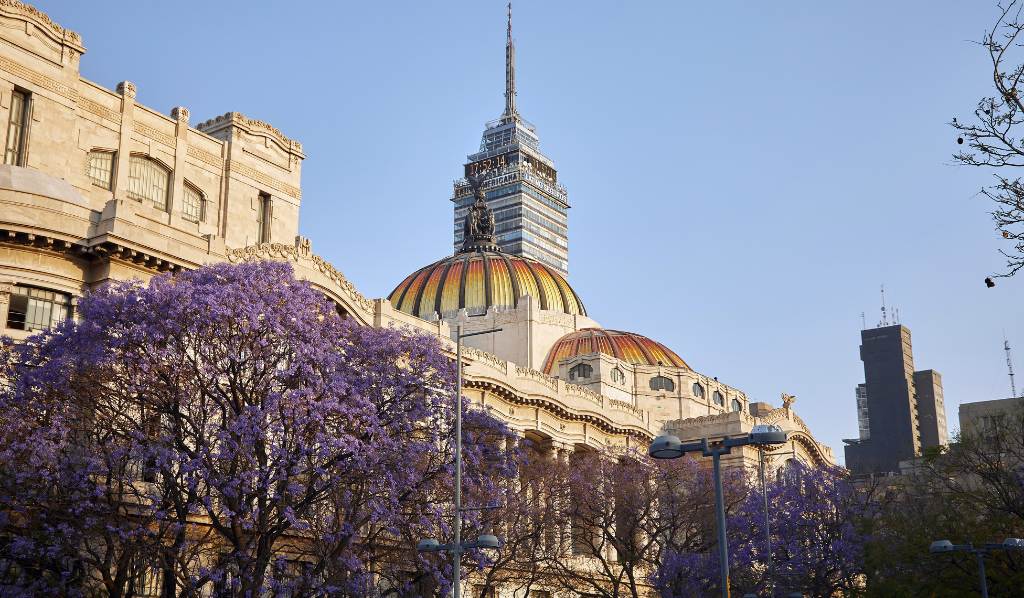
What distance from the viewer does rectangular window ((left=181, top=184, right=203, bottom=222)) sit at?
51969mm

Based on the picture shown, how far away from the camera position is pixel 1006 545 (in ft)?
110

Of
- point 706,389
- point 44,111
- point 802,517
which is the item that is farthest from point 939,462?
point 706,389

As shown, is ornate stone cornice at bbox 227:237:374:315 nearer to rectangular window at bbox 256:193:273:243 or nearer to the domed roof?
rectangular window at bbox 256:193:273:243

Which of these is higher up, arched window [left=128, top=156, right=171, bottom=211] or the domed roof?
the domed roof

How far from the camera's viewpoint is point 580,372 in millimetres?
93625

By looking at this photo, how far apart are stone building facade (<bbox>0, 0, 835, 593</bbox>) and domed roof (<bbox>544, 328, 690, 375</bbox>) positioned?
11.7m

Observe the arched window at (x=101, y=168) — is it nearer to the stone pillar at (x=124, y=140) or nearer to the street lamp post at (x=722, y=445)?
the stone pillar at (x=124, y=140)

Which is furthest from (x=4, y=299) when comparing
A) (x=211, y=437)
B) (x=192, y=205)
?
(x=192, y=205)

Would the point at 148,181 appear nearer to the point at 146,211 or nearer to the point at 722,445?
the point at 146,211

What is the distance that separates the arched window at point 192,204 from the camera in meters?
52.0

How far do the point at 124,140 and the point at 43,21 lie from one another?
5687 millimetres

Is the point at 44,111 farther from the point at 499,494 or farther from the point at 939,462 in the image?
the point at 939,462

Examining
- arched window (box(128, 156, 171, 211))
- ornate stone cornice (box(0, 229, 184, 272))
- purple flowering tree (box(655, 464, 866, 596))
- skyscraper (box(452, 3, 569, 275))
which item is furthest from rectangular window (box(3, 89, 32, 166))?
skyscraper (box(452, 3, 569, 275))

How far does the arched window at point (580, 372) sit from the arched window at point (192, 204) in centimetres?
4560
